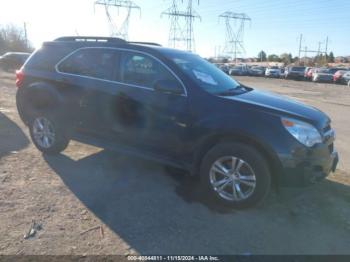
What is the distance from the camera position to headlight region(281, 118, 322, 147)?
3.86 meters

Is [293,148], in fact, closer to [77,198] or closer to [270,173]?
[270,173]

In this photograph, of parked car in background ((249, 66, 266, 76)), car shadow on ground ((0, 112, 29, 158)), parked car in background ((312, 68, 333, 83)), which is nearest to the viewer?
car shadow on ground ((0, 112, 29, 158))

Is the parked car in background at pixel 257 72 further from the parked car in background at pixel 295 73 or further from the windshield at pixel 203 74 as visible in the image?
the windshield at pixel 203 74

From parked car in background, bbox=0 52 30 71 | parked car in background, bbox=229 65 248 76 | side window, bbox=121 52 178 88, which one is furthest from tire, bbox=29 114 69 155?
parked car in background, bbox=229 65 248 76

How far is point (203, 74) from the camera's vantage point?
190 inches

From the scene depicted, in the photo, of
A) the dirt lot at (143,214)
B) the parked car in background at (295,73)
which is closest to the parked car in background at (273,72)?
the parked car in background at (295,73)

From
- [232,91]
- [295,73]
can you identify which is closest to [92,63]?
[232,91]

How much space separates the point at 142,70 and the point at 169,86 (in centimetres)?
61

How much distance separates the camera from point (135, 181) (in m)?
4.84

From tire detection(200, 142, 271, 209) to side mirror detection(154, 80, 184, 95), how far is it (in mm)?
814

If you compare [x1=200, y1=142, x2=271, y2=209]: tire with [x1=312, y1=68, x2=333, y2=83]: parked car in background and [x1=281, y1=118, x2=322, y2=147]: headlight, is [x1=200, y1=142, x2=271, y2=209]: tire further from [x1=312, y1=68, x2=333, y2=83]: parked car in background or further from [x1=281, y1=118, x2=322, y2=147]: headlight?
[x1=312, y1=68, x2=333, y2=83]: parked car in background

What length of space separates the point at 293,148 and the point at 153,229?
1.69 metres

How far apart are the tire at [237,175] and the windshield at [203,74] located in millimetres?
792

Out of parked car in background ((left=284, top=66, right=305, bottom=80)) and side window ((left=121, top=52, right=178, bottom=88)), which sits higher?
side window ((left=121, top=52, right=178, bottom=88))
